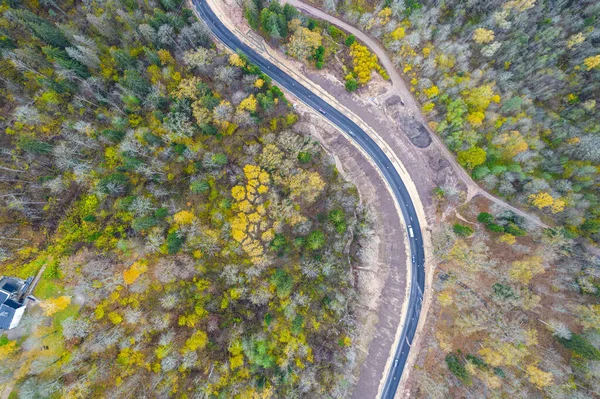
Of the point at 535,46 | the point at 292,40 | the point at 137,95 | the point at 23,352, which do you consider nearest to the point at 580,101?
the point at 535,46

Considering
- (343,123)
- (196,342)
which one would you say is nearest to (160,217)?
(196,342)

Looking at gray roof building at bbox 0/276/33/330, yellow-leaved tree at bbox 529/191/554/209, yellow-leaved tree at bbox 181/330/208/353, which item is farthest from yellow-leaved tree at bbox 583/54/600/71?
gray roof building at bbox 0/276/33/330

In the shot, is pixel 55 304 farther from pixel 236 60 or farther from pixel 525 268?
pixel 525 268

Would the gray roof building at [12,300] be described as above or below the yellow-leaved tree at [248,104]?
below

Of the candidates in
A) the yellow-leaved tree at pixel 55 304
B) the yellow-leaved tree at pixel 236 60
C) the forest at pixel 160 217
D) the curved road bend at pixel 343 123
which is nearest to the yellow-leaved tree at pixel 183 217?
the forest at pixel 160 217

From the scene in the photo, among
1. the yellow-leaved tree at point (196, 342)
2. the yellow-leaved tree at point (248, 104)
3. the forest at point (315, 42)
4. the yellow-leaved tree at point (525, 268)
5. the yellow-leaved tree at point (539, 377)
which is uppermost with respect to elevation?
the forest at point (315, 42)

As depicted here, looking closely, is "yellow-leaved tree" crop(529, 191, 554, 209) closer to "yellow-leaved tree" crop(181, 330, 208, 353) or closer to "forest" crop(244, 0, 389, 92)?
"forest" crop(244, 0, 389, 92)

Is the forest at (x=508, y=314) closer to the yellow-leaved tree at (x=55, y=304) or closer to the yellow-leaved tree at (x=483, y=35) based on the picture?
the yellow-leaved tree at (x=483, y=35)

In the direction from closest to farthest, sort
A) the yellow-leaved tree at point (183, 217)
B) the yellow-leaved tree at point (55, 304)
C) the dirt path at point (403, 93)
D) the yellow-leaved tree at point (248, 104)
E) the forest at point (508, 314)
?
the yellow-leaved tree at point (55, 304) < the yellow-leaved tree at point (183, 217) < the forest at point (508, 314) < the yellow-leaved tree at point (248, 104) < the dirt path at point (403, 93)
